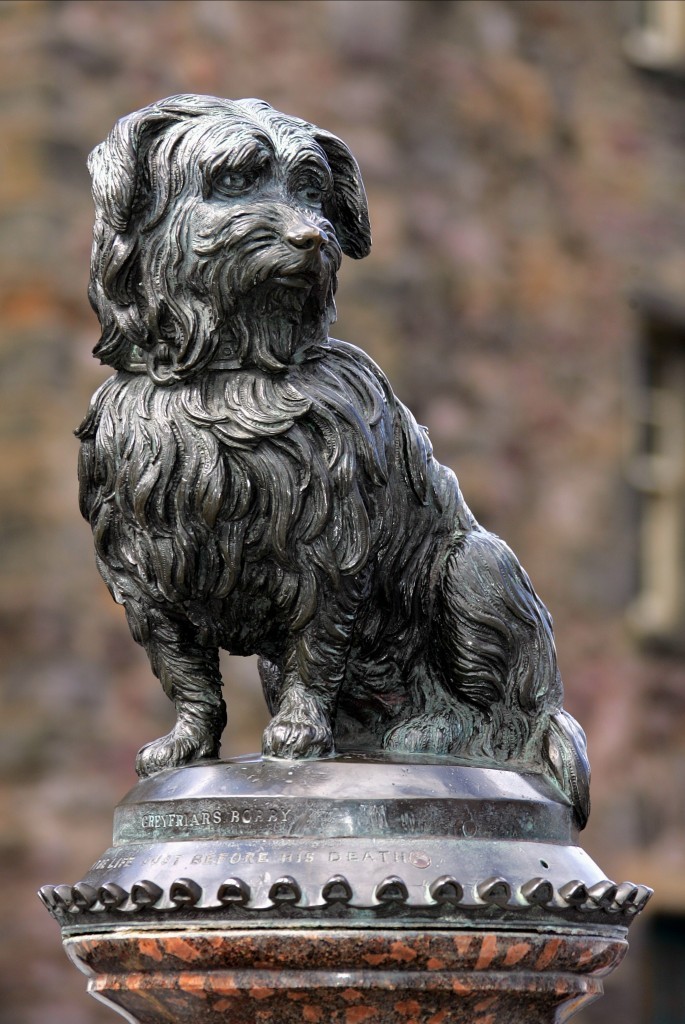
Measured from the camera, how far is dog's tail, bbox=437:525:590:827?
2.77 m

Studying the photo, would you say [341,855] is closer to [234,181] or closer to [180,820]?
[180,820]

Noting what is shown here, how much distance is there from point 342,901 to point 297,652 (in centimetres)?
42

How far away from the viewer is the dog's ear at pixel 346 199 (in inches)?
109

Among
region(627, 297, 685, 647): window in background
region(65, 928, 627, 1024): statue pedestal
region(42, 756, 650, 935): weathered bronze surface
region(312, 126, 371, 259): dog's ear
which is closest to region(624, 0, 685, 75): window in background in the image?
region(627, 297, 685, 647): window in background

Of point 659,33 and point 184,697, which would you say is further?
point 659,33

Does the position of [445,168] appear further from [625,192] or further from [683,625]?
[683,625]

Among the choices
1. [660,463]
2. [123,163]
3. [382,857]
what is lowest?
[382,857]

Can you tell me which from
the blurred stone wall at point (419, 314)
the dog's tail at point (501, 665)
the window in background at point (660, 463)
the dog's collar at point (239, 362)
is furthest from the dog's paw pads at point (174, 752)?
the window in background at point (660, 463)

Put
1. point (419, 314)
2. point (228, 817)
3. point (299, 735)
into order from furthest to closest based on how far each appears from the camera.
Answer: point (419, 314) < point (299, 735) < point (228, 817)

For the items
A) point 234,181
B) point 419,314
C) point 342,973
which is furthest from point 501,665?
point 419,314

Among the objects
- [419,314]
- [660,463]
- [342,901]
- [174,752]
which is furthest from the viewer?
[660,463]

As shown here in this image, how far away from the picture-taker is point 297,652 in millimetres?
2672

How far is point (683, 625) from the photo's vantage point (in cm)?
896

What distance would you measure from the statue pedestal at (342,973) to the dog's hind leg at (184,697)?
295 millimetres
